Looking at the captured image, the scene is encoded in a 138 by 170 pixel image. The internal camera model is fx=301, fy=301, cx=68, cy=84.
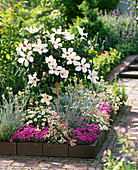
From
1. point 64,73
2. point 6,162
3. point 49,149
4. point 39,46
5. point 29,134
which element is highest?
point 39,46

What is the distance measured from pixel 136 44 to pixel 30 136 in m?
7.62

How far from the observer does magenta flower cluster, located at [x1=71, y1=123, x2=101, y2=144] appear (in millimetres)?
3740

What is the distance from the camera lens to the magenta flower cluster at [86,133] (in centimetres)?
374

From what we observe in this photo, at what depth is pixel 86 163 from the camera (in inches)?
140

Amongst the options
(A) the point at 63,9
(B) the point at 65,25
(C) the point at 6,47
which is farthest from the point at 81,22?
(C) the point at 6,47

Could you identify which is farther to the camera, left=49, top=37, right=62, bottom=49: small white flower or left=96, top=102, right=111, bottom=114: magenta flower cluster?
left=96, top=102, right=111, bottom=114: magenta flower cluster

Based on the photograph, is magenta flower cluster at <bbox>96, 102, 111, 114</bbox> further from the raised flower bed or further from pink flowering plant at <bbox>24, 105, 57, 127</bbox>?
pink flowering plant at <bbox>24, 105, 57, 127</bbox>

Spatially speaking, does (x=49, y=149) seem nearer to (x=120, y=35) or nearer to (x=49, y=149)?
(x=49, y=149)

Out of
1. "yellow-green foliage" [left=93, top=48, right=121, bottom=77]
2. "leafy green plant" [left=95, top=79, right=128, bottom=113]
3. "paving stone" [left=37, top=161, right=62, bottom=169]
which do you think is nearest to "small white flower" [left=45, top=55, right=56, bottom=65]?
"paving stone" [left=37, top=161, right=62, bottom=169]

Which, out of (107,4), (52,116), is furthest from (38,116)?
(107,4)

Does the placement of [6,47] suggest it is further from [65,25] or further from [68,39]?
[65,25]

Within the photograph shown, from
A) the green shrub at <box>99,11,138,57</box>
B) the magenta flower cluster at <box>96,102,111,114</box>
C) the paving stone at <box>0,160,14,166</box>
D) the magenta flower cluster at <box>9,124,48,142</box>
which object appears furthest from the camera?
the green shrub at <box>99,11,138,57</box>

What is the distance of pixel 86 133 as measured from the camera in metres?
3.86

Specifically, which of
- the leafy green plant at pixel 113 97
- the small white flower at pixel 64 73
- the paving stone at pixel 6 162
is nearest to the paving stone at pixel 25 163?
the paving stone at pixel 6 162
